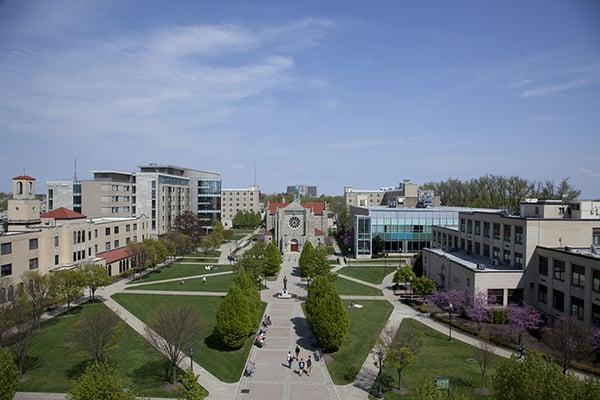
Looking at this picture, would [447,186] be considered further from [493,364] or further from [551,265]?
[493,364]

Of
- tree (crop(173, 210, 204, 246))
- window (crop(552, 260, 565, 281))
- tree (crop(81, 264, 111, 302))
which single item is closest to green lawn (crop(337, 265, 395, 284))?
window (crop(552, 260, 565, 281))

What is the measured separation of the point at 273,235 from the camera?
8244 centimetres

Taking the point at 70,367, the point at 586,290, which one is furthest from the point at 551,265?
the point at 70,367

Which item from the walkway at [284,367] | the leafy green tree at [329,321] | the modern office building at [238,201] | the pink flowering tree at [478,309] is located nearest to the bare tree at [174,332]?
the walkway at [284,367]

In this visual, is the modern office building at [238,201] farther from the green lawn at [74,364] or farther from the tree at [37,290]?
the green lawn at [74,364]

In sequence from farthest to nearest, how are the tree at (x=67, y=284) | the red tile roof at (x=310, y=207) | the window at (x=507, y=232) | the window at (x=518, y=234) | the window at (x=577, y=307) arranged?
the red tile roof at (x=310, y=207)
the window at (x=507, y=232)
the window at (x=518, y=234)
the tree at (x=67, y=284)
the window at (x=577, y=307)

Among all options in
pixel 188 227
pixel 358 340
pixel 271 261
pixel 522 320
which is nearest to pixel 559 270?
pixel 522 320

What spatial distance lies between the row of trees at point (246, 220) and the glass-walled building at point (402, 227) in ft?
207

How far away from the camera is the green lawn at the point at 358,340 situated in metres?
27.2

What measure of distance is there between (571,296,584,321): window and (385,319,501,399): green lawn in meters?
8.77

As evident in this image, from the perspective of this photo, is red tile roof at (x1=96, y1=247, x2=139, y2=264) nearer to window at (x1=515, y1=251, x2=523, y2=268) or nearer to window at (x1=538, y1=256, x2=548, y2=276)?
window at (x1=515, y1=251, x2=523, y2=268)

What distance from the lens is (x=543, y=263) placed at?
38062 millimetres

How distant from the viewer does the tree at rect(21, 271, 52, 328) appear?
30625 mm

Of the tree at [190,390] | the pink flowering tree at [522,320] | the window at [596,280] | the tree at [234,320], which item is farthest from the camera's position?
the pink flowering tree at [522,320]
